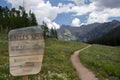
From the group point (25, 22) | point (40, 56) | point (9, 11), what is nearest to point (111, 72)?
point (40, 56)

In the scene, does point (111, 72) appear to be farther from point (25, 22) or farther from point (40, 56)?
point (25, 22)

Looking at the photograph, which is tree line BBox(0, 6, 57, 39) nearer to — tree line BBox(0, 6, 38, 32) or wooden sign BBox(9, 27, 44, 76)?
tree line BBox(0, 6, 38, 32)

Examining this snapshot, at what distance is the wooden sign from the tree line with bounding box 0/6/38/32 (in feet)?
348

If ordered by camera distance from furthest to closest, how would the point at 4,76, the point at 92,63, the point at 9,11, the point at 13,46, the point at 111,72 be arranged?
the point at 9,11 → the point at 92,63 → the point at 111,72 → the point at 4,76 → the point at 13,46

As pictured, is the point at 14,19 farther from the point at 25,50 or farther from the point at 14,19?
the point at 25,50

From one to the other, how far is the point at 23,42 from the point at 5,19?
112106mm

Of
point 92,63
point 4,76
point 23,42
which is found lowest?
point 92,63

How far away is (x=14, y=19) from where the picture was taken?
4683 inches

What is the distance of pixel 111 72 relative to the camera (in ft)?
97.5

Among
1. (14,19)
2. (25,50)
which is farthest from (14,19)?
(25,50)

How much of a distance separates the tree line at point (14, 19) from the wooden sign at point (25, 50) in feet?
348

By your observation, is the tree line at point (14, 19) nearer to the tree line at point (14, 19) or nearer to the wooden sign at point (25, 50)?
the tree line at point (14, 19)

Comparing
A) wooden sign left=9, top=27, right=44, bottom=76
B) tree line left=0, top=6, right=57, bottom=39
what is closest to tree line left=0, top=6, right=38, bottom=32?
tree line left=0, top=6, right=57, bottom=39

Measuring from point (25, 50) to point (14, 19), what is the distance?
110 meters
